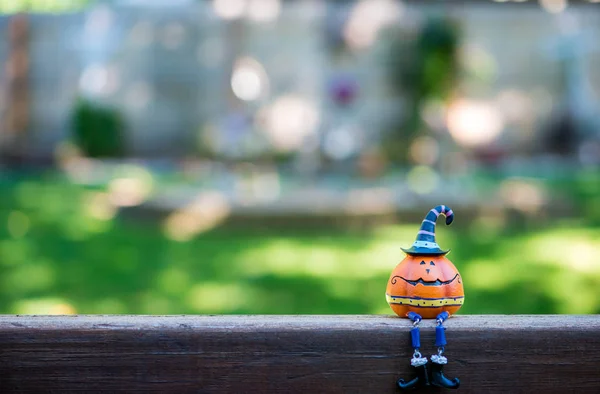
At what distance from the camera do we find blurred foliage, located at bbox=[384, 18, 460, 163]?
12.0 meters

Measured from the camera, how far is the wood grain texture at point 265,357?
1283 millimetres

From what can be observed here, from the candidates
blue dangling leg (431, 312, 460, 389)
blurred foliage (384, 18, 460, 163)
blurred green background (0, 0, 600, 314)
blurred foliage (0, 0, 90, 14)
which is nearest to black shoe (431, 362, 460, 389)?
blue dangling leg (431, 312, 460, 389)

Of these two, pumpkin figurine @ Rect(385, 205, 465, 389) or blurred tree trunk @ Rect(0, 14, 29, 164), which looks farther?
blurred tree trunk @ Rect(0, 14, 29, 164)

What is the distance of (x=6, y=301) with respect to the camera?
392 cm

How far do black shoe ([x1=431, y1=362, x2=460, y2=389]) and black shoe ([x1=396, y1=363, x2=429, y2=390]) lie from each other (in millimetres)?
10

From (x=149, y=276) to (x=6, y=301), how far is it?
32.3 inches

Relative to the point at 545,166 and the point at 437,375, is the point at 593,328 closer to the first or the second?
the point at 437,375

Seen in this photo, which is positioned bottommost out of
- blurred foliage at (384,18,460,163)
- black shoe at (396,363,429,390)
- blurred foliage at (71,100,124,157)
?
black shoe at (396,363,429,390)

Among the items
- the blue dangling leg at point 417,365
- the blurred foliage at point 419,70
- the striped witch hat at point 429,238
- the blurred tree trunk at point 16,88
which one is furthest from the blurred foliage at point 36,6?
the blue dangling leg at point 417,365

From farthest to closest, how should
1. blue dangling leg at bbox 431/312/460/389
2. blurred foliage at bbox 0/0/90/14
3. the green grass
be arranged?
blurred foliage at bbox 0/0/90/14 < the green grass < blue dangling leg at bbox 431/312/460/389

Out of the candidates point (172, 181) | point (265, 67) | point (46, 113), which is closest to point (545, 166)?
point (265, 67)

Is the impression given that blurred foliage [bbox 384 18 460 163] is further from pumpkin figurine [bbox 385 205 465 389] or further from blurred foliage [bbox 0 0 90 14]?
pumpkin figurine [bbox 385 205 465 389]

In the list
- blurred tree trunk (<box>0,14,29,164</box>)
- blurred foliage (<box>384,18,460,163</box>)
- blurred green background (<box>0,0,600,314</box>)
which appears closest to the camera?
blurred green background (<box>0,0,600,314</box>)

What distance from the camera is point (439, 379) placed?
126cm
